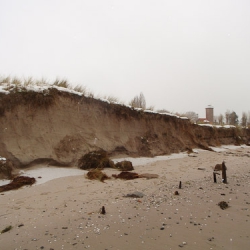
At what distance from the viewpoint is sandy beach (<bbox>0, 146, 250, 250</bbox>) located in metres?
2.85

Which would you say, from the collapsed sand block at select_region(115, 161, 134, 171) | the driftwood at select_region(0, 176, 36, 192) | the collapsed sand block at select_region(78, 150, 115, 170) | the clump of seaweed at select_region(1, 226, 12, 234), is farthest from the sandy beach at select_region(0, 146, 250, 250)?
the collapsed sand block at select_region(78, 150, 115, 170)

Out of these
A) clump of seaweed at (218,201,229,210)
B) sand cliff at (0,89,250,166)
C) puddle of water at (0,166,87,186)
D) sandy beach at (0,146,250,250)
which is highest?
sand cliff at (0,89,250,166)

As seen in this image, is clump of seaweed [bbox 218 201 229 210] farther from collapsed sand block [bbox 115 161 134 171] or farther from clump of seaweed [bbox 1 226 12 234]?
collapsed sand block [bbox 115 161 134 171]

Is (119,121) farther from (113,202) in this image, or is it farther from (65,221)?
(65,221)

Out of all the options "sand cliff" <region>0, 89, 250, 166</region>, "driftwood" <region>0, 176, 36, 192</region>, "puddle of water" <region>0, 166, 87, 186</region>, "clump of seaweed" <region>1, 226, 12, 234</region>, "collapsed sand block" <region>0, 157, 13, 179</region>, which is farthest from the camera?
"sand cliff" <region>0, 89, 250, 166</region>

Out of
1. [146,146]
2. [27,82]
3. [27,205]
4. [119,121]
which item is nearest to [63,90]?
[27,82]

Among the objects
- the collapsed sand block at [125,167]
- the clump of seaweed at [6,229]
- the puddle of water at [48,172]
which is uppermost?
the collapsed sand block at [125,167]

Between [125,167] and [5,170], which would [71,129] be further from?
[5,170]

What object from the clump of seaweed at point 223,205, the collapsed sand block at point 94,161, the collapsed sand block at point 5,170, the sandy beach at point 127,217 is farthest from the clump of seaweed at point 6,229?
the collapsed sand block at point 94,161

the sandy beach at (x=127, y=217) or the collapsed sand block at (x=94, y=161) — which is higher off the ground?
the collapsed sand block at (x=94, y=161)

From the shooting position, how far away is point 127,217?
139 inches

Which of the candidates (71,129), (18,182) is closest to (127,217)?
(18,182)

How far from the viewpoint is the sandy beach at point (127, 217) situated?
285 centimetres

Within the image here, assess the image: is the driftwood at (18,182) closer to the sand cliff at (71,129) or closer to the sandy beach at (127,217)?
the sandy beach at (127,217)
